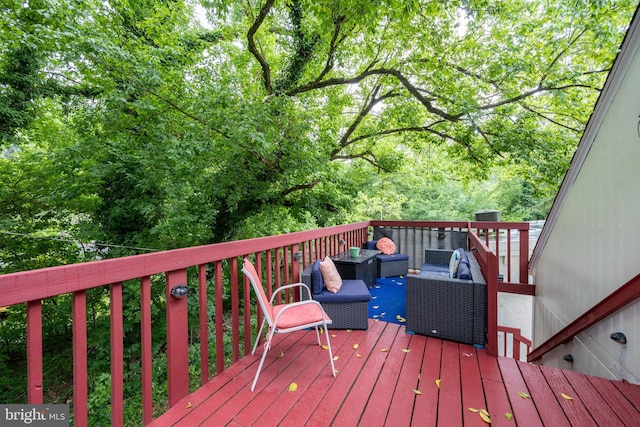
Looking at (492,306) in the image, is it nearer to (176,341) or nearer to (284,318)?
(284,318)

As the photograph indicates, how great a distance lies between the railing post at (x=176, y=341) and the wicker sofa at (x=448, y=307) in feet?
6.94

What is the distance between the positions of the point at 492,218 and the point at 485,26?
164 inches

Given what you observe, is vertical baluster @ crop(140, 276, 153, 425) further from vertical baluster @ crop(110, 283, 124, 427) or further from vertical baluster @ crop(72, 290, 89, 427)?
vertical baluster @ crop(72, 290, 89, 427)

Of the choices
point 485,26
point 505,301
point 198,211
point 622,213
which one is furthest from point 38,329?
point 505,301

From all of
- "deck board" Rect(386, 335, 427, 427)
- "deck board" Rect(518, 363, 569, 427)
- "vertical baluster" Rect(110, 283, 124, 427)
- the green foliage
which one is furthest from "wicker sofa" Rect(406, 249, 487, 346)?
the green foliage

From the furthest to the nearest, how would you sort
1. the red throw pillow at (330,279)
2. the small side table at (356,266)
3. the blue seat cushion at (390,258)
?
the blue seat cushion at (390,258) < the small side table at (356,266) < the red throw pillow at (330,279)

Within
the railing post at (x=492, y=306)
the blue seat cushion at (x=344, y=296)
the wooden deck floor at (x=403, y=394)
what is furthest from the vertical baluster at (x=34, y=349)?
the railing post at (x=492, y=306)

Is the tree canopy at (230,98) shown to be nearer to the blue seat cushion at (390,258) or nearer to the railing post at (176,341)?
the blue seat cushion at (390,258)

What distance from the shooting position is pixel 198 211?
6.23 metres

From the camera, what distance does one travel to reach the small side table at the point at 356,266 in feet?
13.7

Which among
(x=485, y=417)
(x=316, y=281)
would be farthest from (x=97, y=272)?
(x=485, y=417)

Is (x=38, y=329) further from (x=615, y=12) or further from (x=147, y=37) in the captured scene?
(x=615, y=12)

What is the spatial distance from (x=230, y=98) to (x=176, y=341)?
150 inches

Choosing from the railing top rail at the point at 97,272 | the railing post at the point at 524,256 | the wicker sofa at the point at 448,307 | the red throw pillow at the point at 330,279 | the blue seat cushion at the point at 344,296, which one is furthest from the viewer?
the railing post at the point at 524,256
